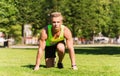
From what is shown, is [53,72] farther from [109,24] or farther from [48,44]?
[109,24]

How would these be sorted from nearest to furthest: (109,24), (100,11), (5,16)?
(5,16) → (100,11) → (109,24)

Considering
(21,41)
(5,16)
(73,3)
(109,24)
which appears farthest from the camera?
(109,24)

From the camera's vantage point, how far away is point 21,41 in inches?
3056

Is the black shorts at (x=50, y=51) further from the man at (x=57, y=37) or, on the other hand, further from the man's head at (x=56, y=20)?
the man's head at (x=56, y=20)

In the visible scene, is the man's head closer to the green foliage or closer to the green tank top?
the green tank top

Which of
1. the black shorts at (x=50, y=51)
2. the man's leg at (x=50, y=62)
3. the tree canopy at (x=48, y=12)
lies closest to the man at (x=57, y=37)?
the black shorts at (x=50, y=51)

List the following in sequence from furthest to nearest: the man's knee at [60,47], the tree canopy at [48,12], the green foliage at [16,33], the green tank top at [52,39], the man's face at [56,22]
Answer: the green foliage at [16,33], the tree canopy at [48,12], the man's knee at [60,47], the green tank top at [52,39], the man's face at [56,22]

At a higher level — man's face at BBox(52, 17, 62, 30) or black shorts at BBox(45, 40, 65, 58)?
man's face at BBox(52, 17, 62, 30)

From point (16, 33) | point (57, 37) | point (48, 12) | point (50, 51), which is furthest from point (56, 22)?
point (16, 33)

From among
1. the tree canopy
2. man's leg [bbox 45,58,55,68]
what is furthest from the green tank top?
the tree canopy

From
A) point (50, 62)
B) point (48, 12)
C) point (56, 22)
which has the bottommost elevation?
point (48, 12)

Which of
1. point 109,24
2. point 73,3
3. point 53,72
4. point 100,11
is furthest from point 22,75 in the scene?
point 109,24

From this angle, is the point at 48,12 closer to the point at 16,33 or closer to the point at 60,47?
the point at 16,33

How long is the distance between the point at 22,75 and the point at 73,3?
2051 inches
